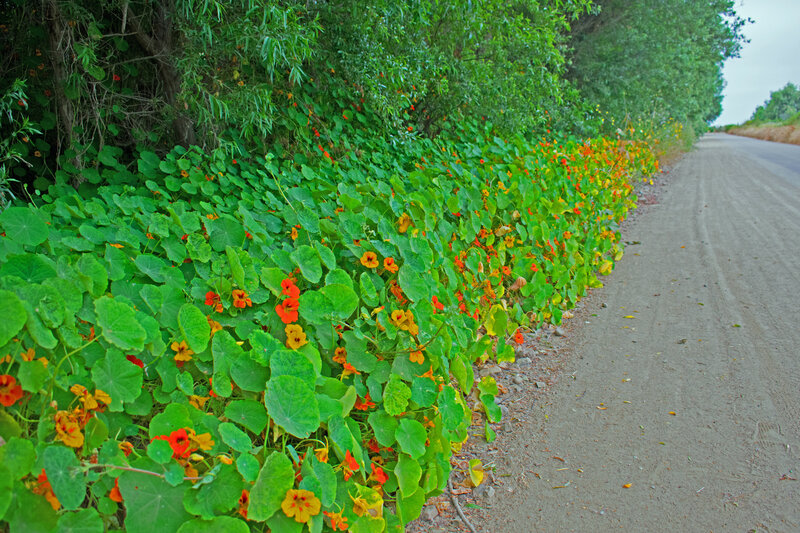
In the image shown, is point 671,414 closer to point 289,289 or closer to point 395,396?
point 395,396

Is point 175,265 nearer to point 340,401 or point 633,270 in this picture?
point 340,401

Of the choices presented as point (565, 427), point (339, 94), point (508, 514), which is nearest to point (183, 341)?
point (508, 514)

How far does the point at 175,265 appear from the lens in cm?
→ 231

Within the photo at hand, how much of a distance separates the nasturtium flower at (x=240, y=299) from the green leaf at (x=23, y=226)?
2.16 feet

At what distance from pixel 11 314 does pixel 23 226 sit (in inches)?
25.7

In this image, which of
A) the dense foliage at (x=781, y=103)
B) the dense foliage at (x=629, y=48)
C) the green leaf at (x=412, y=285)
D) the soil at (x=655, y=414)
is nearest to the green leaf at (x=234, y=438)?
the soil at (x=655, y=414)

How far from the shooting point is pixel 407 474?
1954mm

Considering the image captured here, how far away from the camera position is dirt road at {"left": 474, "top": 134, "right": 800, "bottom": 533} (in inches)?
79.4

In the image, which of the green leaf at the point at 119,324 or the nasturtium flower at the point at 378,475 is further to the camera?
the nasturtium flower at the point at 378,475

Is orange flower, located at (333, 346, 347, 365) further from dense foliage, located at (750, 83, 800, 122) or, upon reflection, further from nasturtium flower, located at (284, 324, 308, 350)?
dense foliage, located at (750, 83, 800, 122)

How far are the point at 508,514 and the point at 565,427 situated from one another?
667 mm

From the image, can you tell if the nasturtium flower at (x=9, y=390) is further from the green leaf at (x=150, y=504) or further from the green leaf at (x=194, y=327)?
the green leaf at (x=194, y=327)

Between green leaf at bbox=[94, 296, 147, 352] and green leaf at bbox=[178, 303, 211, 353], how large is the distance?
159 mm

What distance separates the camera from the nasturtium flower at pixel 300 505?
1.51m
